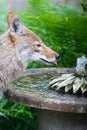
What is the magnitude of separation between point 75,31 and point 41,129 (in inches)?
57.7

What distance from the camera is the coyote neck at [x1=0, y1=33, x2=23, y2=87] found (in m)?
3.96

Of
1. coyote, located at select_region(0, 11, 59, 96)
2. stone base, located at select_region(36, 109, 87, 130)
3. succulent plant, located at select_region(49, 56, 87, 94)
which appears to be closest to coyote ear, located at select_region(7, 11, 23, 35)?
coyote, located at select_region(0, 11, 59, 96)

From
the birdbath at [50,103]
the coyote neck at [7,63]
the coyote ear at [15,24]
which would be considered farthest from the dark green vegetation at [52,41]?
the coyote ear at [15,24]

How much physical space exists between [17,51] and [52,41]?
4.03 feet

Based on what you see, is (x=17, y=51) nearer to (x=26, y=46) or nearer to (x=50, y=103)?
(x=26, y=46)

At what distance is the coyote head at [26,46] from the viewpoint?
396 cm

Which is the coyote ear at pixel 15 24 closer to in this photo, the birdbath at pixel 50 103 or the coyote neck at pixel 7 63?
the coyote neck at pixel 7 63

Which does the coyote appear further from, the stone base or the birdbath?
the stone base

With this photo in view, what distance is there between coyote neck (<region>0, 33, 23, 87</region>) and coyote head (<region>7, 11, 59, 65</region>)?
46 mm

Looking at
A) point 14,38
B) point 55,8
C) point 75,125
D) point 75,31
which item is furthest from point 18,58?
point 55,8

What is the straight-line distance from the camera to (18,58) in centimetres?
400

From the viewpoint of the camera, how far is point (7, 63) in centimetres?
402

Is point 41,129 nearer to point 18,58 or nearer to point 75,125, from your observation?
point 75,125

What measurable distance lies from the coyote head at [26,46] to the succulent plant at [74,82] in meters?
0.31
